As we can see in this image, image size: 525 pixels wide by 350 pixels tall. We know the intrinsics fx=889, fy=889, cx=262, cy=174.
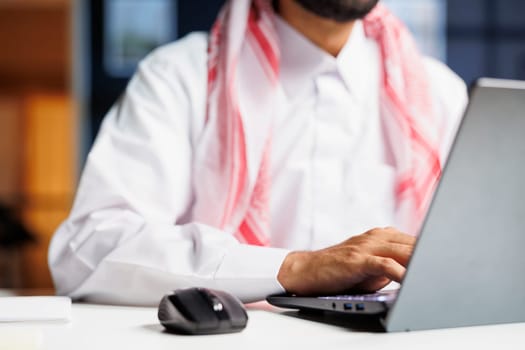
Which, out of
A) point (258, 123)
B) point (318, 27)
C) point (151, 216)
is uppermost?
point (318, 27)

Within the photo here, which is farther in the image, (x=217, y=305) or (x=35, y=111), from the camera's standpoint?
(x=35, y=111)

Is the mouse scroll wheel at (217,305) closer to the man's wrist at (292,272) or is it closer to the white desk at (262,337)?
the white desk at (262,337)

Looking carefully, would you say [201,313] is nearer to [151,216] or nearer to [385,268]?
[385,268]

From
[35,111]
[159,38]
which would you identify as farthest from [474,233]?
[35,111]

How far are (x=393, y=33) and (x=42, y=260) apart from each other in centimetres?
722

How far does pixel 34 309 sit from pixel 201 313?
11.3 inches

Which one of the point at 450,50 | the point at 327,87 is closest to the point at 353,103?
the point at 327,87

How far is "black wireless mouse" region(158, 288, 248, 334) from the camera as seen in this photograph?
95cm

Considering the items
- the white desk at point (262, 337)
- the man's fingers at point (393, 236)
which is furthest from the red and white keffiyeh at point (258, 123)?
the white desk at point (262, 337)

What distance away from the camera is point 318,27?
1893 mm

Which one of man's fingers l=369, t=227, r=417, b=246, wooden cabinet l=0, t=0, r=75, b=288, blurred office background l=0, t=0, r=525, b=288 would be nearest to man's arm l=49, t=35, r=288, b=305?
man's fingers l=369, t=227, r=417, b=246

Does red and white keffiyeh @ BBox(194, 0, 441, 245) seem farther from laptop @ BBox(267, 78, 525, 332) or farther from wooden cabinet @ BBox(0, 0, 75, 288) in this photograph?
wooden cabinet @ BBox(0, 0, 75, 288)

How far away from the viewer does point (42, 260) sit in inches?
340

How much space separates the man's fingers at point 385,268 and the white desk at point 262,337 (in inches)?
4.6
